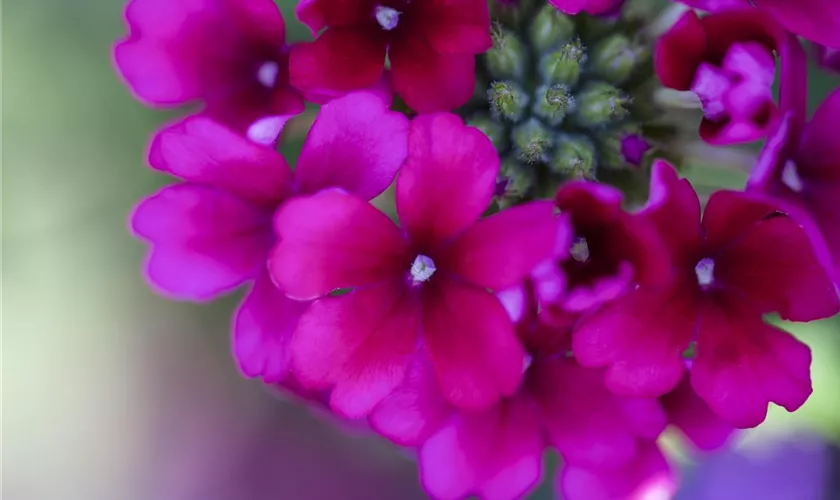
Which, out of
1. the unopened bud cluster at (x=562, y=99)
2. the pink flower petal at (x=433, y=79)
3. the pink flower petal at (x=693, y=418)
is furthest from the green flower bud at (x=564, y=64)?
the pink flower petal at (x=693, y=418)

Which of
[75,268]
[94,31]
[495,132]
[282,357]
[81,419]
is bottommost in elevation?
[81,419]

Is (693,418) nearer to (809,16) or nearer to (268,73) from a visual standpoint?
(809,16)

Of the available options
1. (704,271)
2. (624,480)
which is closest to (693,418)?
(624,480)

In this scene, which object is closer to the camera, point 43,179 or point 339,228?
point 339,228

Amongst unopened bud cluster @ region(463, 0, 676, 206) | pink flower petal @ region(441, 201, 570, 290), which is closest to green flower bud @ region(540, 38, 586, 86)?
unopened bud cluster @ region(463, 0, 676, 206)

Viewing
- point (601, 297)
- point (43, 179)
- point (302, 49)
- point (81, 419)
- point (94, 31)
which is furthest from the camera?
point (81, 419)

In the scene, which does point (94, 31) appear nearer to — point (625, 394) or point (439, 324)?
point (439, 324)

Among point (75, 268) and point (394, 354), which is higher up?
point (394, 354)

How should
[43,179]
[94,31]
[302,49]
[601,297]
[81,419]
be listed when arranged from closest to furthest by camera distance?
1. [601,297]
2. [302,49]
3. [94,31]
4. [43,179]
5. [81,419]

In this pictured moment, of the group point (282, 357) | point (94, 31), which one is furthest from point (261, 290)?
point (94, 31)
